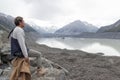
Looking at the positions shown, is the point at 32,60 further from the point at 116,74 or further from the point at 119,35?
the point at 119,35

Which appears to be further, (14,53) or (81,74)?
(81,74)

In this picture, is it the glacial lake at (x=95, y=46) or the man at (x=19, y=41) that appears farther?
the glacial lake at (x=95, y=46)

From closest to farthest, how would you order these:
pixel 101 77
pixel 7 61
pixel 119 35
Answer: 1. pixel 7 61
2. pixel 101 77
3. pixel 119 35

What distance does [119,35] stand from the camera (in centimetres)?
13150

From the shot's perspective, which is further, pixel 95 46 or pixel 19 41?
pixel 95 46

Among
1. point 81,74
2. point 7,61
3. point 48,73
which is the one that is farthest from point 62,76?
point 81,74

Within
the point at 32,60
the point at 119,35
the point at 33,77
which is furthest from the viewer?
the point at 119,35

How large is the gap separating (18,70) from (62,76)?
2.86 meters

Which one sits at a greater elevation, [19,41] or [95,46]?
[95,46]

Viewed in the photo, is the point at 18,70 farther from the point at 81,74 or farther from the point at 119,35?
the point at 119,35

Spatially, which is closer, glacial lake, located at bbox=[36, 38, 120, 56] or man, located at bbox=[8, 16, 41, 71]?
man, located at bbox=[8, 16, 41, 71]

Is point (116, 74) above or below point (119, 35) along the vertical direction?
below

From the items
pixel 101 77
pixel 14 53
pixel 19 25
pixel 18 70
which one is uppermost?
pixel 19 25

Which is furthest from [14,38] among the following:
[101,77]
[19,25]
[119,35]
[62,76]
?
[119,35]
